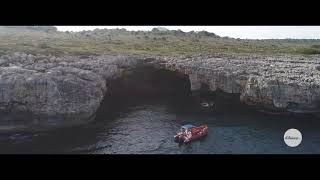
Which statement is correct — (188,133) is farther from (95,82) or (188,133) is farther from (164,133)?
(95,82)

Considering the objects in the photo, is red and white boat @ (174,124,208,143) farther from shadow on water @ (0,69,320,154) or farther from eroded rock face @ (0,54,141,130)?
eroded rock face @ (0,54,141,130)

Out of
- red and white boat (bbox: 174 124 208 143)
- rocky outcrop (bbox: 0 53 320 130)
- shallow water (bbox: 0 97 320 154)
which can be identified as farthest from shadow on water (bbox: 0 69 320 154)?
rocky outcrop (bbox: 0 53 320 130)

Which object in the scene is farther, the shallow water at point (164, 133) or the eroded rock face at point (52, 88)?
the eroded rock face at point (52, 88)

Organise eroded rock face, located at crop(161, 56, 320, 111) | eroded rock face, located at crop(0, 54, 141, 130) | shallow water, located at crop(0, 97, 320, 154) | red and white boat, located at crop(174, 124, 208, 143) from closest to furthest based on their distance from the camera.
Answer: shallow water, located at crop(0, 97, 320, 154)
red and white boat, located at crop(174, 124, 208, 143)
eroded rock face, located at crop(0, 54, 141, 130)
eroded rock face, located at crop(161, 56, 320, 111)

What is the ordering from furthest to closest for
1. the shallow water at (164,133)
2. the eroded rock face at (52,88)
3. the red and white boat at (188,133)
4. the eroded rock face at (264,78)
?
the eroded rock face at (264,78) < the eroded rock face at (52,88) < the red and white boat at (188,133) < the shallow water at (164,133)

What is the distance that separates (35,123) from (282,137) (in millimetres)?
7499

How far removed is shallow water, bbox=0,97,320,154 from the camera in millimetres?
11523

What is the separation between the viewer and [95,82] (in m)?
15.0

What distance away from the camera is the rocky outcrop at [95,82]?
521 inches

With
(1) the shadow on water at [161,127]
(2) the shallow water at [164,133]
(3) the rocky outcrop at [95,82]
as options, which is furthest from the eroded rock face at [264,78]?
(2) the shallow water at [164,133]

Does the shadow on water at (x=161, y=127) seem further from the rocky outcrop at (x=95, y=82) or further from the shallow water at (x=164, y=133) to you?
the rocky outcrop at (x=95, y=82)
